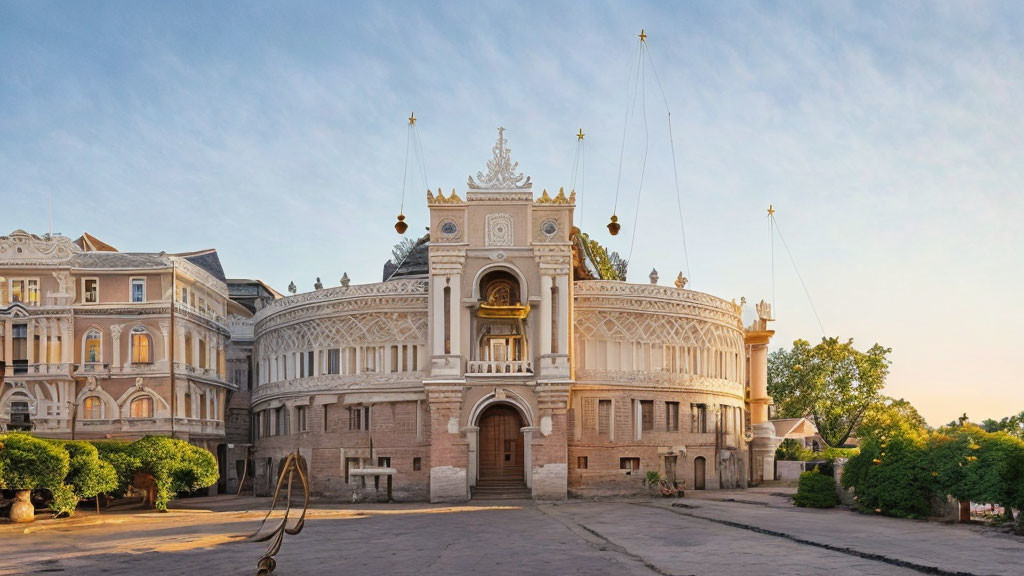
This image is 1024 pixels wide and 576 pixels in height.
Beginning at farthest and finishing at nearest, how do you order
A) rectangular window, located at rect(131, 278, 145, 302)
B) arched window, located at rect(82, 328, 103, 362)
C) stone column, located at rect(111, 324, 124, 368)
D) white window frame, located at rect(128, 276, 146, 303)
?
rectangular window, located at rect(131, 278, 145, 302) → white window frame, located at rect(128, 276, 146, 303) → arched window, located at rect(82, 328, 103, 362) → stone column, located at rect(111, 324, 124, 368)

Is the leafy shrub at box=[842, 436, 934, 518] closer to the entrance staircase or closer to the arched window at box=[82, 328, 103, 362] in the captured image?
the entrance staircase

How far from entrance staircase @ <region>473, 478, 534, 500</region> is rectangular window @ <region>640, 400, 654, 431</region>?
7435 millimetres

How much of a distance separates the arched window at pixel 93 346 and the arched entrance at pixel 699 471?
3298cm

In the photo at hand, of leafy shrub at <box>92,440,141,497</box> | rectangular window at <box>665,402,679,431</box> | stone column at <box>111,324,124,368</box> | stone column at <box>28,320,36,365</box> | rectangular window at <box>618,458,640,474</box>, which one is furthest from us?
stone column at <box>111,324,124,368</box>

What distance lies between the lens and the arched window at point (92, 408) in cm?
5231

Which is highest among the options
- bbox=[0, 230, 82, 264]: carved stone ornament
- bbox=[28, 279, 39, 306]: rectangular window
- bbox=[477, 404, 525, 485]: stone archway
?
bbox=[0, 230, 82, 264]: carved stone ornament

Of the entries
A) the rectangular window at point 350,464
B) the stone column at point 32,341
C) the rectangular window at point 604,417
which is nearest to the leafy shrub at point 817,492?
the rectangular window at point 604,417

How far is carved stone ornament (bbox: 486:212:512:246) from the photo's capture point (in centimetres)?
4719

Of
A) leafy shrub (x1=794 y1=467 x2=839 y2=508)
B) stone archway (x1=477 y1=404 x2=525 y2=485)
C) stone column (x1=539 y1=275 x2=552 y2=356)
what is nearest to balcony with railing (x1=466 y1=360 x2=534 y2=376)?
stone column (x1=539 y1=275 x2=552 y2=356)

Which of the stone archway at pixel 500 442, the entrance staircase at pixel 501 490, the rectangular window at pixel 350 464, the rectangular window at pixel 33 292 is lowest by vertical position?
the entrance staircase at pixel 501 490

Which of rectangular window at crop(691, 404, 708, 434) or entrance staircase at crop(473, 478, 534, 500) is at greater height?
rectangular window at crop(691, 404, 708, 434)

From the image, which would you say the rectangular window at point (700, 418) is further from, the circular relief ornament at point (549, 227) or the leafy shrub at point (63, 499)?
the leafy shrub at point (63, 499)

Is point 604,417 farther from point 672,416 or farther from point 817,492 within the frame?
point 817,492

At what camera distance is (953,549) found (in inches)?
957
